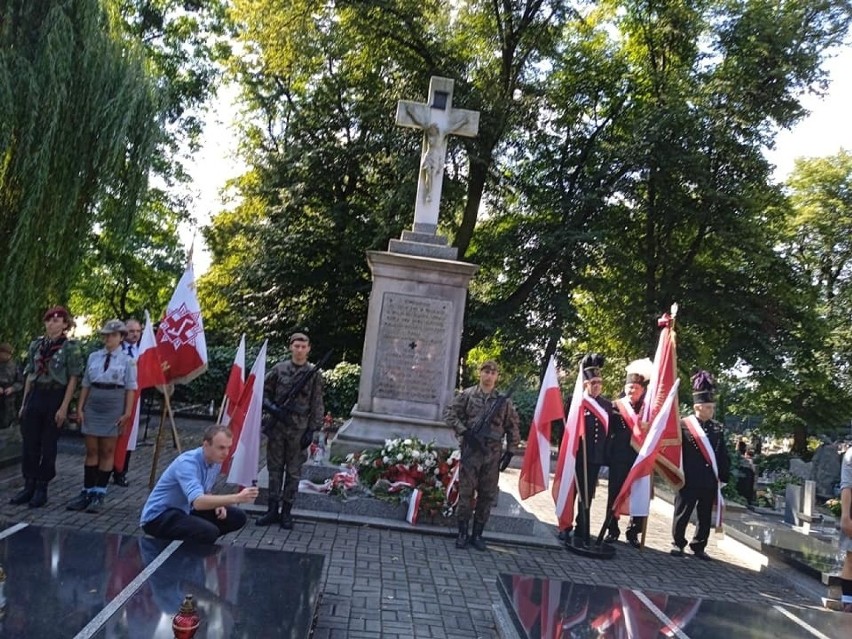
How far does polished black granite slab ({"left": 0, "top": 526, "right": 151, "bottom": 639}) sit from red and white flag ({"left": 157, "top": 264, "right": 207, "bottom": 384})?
330cm

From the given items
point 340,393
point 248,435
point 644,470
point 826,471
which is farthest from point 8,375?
point 826,471

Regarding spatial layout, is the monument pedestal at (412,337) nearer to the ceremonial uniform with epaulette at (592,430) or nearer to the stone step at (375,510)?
the stone step at (375,510)

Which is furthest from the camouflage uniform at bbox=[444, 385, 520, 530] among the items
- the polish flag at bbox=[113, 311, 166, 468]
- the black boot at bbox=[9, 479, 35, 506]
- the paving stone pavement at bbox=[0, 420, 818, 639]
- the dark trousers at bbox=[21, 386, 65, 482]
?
the black boot at bbox=[9, 479, 35, 506]

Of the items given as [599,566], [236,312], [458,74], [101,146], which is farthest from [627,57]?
[599,566]

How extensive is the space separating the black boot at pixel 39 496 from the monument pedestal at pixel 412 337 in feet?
11.4

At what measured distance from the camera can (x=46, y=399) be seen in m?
7.62

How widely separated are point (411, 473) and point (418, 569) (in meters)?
1.86

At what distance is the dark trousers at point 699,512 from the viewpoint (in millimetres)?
8648

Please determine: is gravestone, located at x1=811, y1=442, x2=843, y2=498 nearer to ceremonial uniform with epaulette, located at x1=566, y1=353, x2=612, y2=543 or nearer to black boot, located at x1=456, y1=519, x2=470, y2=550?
ceremonial uniform with epaulette, located at x1=566, y1=353, x2=612, y2=543

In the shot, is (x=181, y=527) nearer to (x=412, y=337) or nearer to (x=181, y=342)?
(x=181, y=342)

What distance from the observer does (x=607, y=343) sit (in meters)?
24.7

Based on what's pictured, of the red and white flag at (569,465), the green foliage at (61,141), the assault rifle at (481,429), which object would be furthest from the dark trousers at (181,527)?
→ the green foliage at (61,141)

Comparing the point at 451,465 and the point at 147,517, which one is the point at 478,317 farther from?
the point at 147,517

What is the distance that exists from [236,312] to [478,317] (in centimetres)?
793
